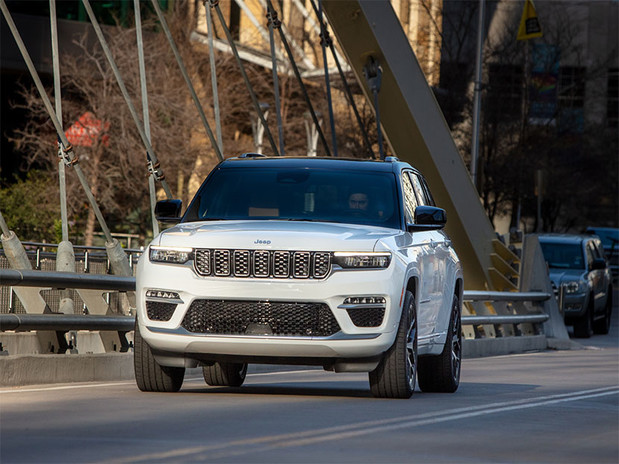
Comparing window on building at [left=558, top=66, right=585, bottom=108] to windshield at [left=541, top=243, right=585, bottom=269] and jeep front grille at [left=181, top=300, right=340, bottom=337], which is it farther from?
jeep front grille at [left=181, top=300, right=340, bottom=337]

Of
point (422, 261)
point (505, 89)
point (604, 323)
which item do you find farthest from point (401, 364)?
point (505, 89)

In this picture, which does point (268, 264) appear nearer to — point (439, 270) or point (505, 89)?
point (439, 270)

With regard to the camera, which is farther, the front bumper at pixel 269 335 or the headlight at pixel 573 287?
the headlight at pixel 573 287

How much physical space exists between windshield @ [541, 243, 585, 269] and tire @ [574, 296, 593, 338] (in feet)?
3.63

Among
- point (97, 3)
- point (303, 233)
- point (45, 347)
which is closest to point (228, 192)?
point (303, 233)

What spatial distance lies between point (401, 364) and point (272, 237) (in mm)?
1366

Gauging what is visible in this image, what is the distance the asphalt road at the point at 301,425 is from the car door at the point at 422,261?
619mm

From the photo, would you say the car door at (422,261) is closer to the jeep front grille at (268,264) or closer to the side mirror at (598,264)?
the jeep front grille at (268,264)

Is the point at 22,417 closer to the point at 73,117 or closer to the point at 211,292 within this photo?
the point at 211,292

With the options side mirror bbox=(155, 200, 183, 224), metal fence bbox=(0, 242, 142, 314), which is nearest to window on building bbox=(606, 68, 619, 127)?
metal fence bbox=(0, 242, 142, 314)

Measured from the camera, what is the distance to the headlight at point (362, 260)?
410 inches

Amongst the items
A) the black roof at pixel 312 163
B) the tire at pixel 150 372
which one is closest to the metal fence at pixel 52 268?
the black roof at pixel 312 163

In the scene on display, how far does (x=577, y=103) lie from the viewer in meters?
60.7

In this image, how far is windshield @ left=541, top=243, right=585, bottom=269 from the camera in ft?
95.8
